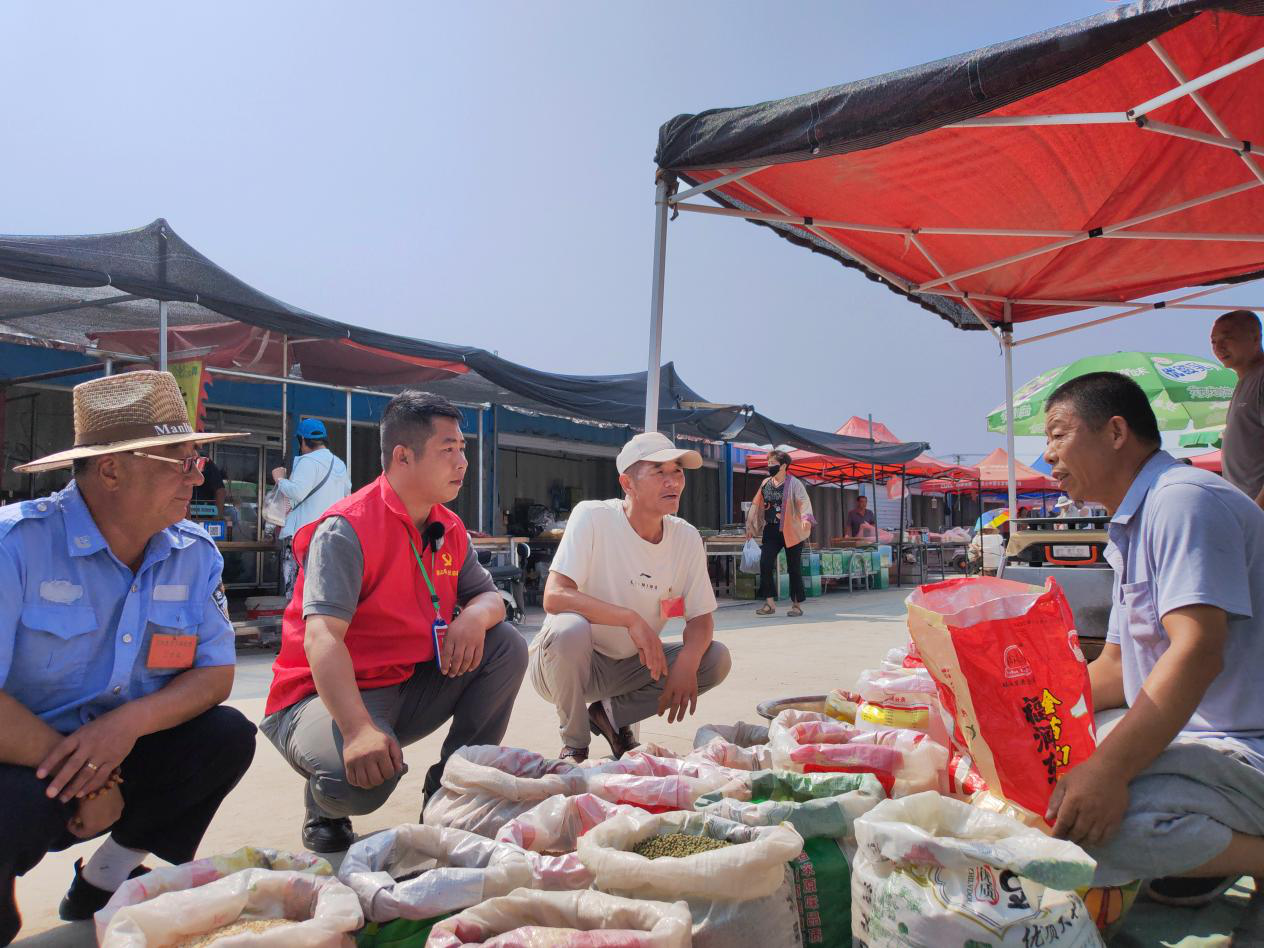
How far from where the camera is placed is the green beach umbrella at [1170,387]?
11.1 meters

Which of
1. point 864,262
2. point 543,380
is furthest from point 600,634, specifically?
point 543,380

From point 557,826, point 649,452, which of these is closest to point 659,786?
point 557,826

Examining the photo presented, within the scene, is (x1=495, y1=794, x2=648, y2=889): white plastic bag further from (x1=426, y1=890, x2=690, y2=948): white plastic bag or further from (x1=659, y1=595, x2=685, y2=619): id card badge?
(x1=659, y1=595, x2=685, y2=619): id card badge

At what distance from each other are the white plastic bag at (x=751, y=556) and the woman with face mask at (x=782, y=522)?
155 cm

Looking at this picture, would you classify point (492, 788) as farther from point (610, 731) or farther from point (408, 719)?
point (610, 731)

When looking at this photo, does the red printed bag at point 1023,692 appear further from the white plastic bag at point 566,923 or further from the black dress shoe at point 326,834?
the black dress shoe at point 326,834

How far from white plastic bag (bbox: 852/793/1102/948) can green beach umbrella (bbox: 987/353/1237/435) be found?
10.4 metres

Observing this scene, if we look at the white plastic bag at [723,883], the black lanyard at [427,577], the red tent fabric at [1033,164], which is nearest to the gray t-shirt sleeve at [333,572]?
the black lanyard at [427,577]

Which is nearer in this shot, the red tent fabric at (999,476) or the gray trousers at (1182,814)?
the gray trousers at (1182,814)

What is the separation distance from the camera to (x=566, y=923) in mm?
1421

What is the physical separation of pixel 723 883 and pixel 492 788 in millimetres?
724

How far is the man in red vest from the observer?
90.5 inches

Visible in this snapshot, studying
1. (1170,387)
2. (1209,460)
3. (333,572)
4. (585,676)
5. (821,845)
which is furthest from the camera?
(1209,460)

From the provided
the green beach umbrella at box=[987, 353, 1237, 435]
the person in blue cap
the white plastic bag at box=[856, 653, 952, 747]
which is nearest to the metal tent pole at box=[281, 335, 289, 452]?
the person in blue cap
